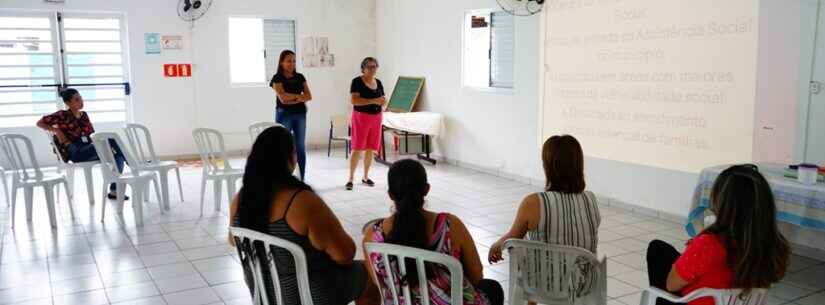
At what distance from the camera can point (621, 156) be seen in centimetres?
541

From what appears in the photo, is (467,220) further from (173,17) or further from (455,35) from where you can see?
(173,17)

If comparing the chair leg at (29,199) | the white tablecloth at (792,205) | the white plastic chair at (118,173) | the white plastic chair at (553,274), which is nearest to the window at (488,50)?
the white tablecloth at (792,205)

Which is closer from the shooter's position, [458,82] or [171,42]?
[458,82]

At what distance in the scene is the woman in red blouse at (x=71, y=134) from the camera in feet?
17.7

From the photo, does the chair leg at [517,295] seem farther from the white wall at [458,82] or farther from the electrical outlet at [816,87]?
the white wall at [458,82]

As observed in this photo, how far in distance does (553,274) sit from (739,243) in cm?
66

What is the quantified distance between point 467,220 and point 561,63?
1789mm

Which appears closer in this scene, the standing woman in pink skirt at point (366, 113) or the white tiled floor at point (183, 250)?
the white tiled floor at point (183, 250)

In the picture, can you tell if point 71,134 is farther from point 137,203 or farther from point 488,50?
point 488,50

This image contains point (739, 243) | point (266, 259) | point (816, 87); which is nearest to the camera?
point (739, 243)

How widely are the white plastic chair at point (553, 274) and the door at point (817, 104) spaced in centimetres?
244

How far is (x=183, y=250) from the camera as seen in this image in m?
4.30

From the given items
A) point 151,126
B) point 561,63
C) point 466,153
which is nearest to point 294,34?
point 151,126

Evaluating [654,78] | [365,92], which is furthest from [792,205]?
[365,92]
